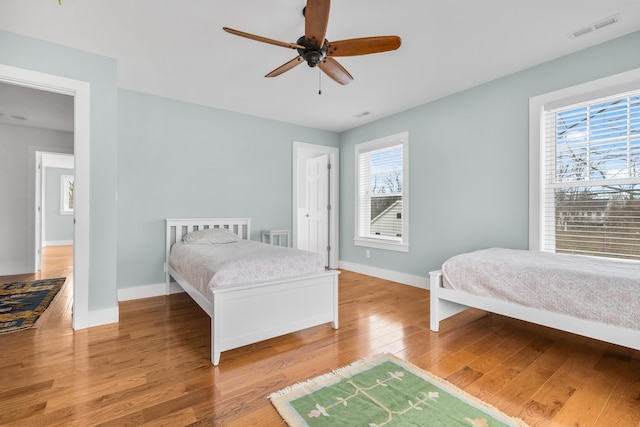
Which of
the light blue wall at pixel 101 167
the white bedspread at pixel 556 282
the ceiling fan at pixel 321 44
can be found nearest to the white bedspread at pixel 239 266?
the light blue wall at pixel 101 167

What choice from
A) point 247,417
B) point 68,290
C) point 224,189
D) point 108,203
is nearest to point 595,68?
point 247,417

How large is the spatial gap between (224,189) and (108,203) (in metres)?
1.64

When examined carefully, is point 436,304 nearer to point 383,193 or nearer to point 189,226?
point 383,193

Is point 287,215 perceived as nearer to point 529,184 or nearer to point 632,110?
point 529,184

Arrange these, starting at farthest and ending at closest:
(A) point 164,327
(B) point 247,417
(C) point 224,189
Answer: (C) point 224,189 < (A) point 164,327 < (B) point 247,417

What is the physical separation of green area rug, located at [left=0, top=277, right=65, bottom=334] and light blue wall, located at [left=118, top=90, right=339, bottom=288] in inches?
33.1

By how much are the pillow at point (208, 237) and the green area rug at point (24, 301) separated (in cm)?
159

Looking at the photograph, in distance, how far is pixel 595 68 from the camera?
267cm

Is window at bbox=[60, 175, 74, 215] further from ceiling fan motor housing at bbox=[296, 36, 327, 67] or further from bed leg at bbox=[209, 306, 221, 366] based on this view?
ceiling fan motor housing at bbox=[296, 36, 327, 67]

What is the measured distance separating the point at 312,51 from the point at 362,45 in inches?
13.7

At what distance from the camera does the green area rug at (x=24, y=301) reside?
2.81 metres

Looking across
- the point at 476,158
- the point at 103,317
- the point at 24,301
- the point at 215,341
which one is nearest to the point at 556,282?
the point at 476,158

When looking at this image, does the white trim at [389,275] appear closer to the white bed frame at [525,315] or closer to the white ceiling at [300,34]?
the white bed frame at [525,315]

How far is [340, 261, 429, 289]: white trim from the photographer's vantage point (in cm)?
418
